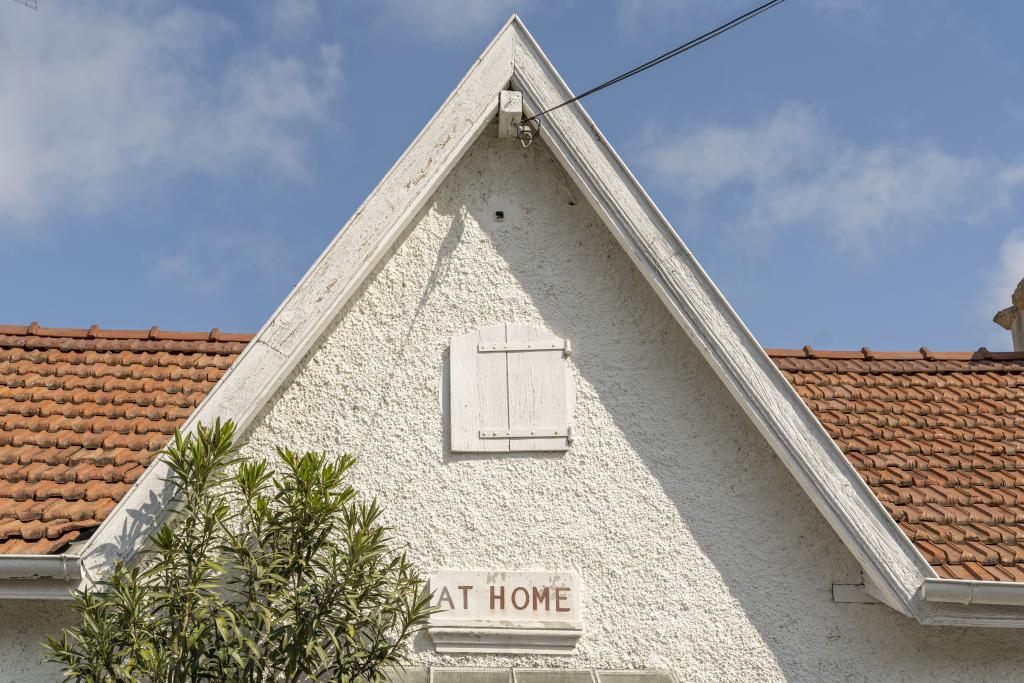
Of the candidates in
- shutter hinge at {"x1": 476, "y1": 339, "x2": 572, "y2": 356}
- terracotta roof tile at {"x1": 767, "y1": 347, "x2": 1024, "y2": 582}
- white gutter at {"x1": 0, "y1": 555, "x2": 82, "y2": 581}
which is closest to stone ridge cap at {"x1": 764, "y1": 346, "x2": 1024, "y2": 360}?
terracotta roof tile at {"x1": 767, "y1": 347, "x2": 1024, "y2": 582}

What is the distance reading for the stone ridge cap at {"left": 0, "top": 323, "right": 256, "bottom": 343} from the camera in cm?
837

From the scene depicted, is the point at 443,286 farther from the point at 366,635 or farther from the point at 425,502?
the point at 366,635

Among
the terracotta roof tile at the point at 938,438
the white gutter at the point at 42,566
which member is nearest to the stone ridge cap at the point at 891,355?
the terracotta roof tile at the point at 938,438

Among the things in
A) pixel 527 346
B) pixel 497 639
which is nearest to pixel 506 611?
pixel 497 639

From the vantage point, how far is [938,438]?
7.20 meters

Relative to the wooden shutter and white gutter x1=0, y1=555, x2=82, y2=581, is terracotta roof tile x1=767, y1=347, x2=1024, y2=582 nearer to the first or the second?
the wooden shutter

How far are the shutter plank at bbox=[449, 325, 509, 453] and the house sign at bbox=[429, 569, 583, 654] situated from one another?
2.75ft

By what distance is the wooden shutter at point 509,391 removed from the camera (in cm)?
641

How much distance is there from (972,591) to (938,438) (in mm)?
1825

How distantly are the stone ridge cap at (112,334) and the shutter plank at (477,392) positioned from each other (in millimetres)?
2635

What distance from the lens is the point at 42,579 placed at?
5.63m

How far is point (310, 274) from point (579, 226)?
75.8 inches

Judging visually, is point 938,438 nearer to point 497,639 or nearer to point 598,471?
point 598,471

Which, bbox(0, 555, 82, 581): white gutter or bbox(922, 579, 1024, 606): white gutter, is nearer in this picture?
bbox(0, 555, 82, 581): white gutter
